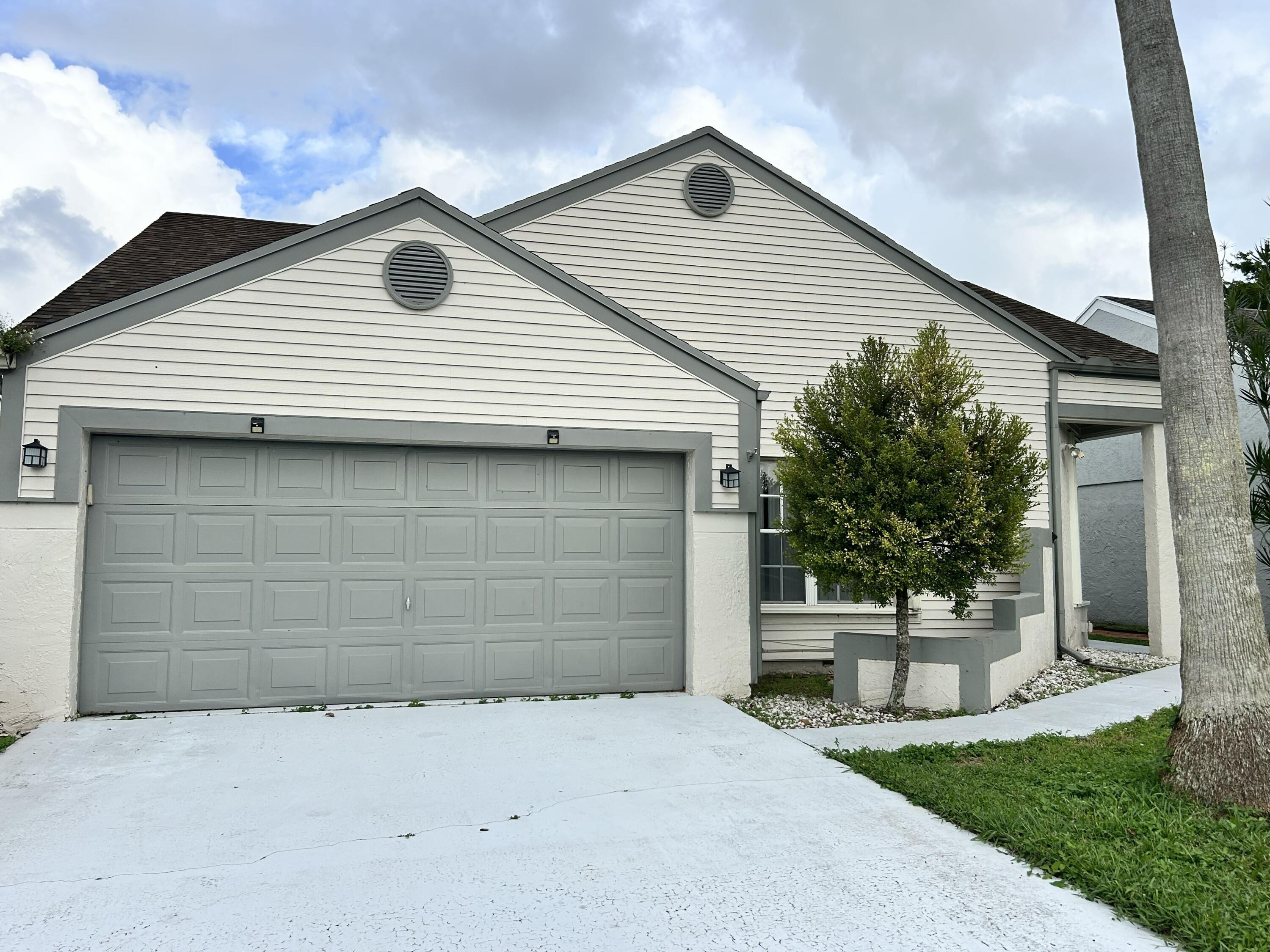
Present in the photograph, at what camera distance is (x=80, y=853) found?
162 inches

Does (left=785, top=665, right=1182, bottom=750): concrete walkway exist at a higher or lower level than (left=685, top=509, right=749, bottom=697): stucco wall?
lower

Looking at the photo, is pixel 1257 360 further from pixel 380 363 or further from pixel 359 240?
pixel 359 240

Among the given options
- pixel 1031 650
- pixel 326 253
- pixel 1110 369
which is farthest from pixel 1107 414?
pixel 326 253

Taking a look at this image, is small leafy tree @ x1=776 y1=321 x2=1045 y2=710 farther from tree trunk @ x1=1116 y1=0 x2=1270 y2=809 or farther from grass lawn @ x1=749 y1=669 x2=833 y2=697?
tree trunk @ x1=1116 y1=0 x2=1270 y2=809

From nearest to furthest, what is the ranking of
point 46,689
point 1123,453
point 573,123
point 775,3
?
point 46,689
point 775,3
point 573,123
point 1123,453

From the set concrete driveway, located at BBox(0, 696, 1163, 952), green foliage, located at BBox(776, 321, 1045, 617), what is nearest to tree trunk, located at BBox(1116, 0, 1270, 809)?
concrete driveway, located at BBox(0, 696, 1163, 952)

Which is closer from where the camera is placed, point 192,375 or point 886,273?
point 192,375

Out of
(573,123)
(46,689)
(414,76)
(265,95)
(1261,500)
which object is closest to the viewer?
(46,689)

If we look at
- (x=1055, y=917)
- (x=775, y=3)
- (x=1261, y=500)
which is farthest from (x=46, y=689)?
(x=1261, y=500)

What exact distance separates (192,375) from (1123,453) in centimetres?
1617

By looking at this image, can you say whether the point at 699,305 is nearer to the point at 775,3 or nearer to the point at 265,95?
the point at 775,3

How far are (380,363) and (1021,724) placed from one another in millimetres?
6267

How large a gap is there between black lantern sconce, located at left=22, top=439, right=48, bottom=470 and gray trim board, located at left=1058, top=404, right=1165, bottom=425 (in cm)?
1100

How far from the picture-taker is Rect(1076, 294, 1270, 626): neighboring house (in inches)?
624
